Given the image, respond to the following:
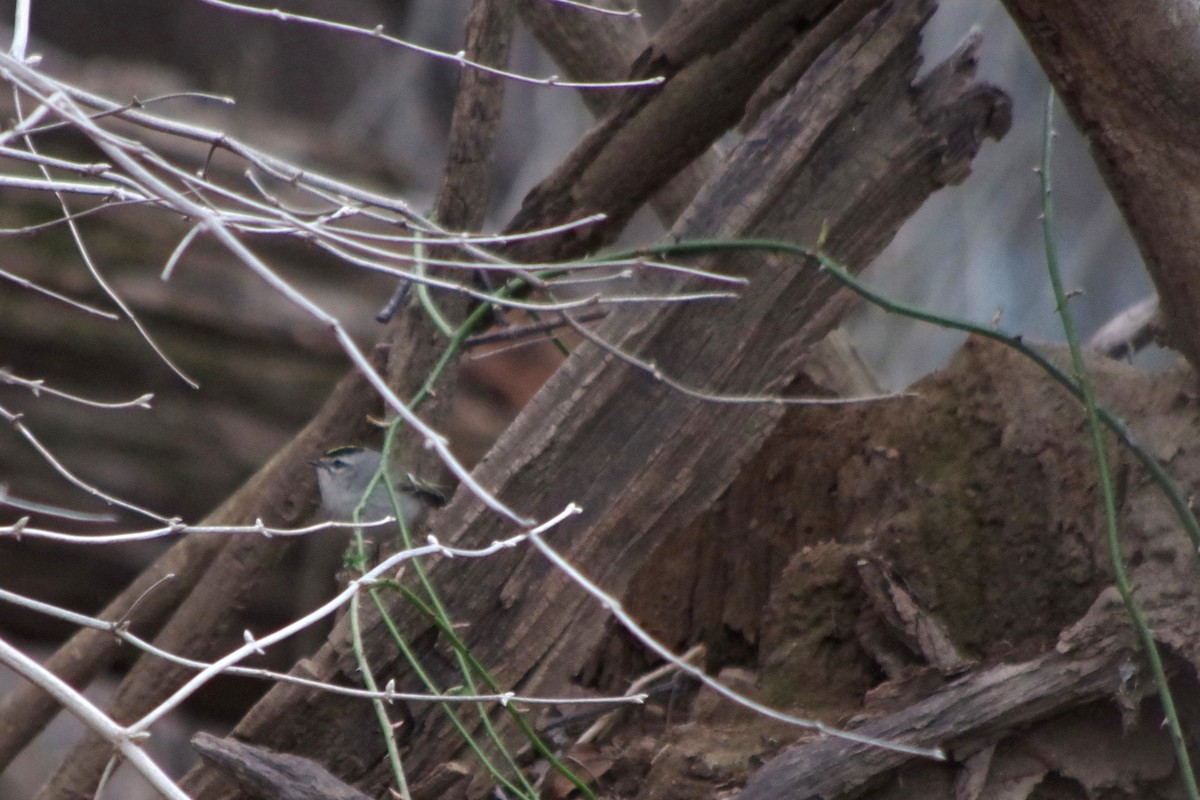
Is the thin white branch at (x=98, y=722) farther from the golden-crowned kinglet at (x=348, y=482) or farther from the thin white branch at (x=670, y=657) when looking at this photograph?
the golden-crowned kinglet at (x=348, y=482)

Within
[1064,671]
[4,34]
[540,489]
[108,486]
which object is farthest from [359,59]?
[1064,671]

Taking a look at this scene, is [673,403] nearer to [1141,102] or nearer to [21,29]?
[1141,102]

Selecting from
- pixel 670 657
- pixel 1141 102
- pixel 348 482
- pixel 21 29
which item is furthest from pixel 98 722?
pixel 348 482

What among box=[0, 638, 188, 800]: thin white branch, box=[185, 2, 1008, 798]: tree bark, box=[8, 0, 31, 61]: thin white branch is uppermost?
box=[8, 0, 31, 61]: thin white branch

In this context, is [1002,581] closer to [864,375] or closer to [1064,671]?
[1064,671]

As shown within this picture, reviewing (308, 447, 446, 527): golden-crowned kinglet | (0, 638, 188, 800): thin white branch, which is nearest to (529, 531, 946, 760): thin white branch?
(0, 638, 188, 800): thin white branch

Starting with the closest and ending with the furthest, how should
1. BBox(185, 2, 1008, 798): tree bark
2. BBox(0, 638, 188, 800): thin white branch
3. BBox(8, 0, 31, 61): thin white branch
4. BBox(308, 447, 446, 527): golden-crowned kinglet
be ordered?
BBox(0, 638, 188, 800): thin white branch < BBox(8, 0, 31, 61): thin white branch < BBox(185, 2, 1008, 798): tree bark < BBox(308, 447, 446, 527): golden-crowned kinglet

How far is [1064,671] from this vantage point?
1984mm

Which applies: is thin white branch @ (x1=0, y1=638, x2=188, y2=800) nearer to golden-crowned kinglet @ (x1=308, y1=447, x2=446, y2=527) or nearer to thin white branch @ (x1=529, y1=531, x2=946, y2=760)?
thin white branch @ (x1=529, y1=531, x2=946, y2=760)

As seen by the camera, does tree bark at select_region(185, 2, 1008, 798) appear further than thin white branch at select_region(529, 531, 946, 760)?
Yes

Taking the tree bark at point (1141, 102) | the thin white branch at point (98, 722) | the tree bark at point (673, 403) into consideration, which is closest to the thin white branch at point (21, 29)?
the thin white branch at point (98, 722)

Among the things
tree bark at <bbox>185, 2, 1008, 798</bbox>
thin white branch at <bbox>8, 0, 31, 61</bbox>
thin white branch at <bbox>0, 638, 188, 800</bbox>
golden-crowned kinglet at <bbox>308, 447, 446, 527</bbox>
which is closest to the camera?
thin white branch at <bbox>0, 638, 188, 800</bbox>

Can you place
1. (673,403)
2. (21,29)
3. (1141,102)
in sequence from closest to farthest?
(21,29) → (1141,102) → (673,403)

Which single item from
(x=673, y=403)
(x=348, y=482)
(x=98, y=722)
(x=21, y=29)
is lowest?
(x=673, y=403)
